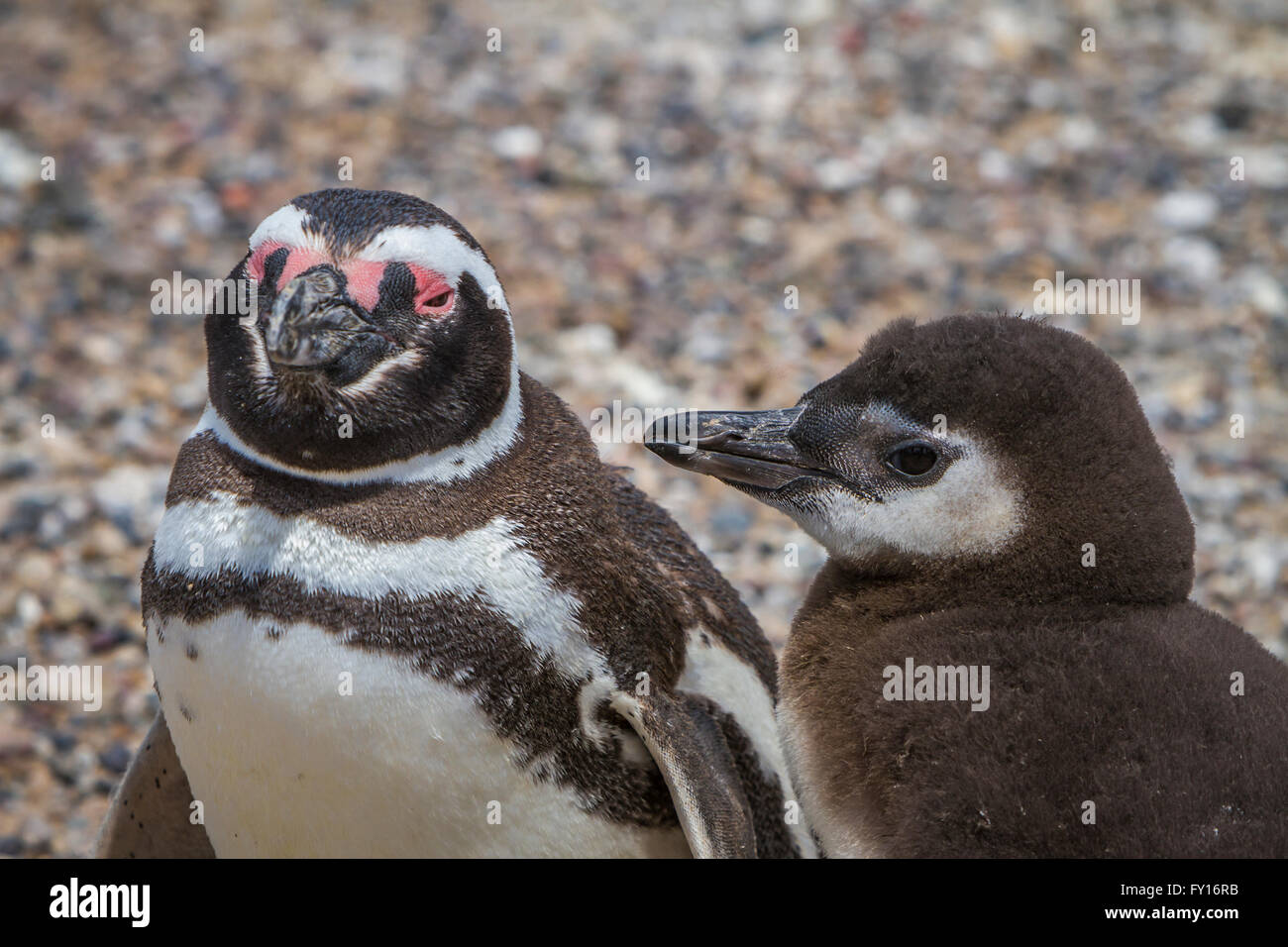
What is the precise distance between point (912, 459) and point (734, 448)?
0.31 meters

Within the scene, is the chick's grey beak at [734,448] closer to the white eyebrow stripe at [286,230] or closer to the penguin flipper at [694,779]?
the penguin flipper at [694,779]

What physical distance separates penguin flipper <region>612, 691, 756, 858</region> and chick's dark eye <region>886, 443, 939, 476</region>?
58 centimetres

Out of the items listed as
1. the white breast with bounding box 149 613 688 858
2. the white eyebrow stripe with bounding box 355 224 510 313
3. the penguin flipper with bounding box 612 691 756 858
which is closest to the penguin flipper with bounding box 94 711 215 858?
the white breast with bounding box 149 613 688 858

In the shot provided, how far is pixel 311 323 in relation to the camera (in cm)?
252

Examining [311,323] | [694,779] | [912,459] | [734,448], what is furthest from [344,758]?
[912,459]

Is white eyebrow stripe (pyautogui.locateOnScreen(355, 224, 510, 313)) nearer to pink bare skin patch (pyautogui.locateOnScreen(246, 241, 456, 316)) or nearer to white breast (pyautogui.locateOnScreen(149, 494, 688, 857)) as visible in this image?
pink bare skin patch (pyautogui.locateOnScreen(246, 241, 456, 316))

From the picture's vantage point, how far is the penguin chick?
2.25 m

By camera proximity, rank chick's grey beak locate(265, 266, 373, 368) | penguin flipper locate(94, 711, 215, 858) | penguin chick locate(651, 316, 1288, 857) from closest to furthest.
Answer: penguin chick locate(651, 316, 1288, 857) → chick's grey beak locate(265, 266, 373, 368) → penguin flipper locate(94, 711, 215, 858)

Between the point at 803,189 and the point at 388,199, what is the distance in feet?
12.5

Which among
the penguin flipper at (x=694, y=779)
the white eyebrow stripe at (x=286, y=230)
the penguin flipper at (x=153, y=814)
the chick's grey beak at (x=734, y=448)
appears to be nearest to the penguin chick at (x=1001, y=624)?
the chick's grey beak at (x=734, y=448)

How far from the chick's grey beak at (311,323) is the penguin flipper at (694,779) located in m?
0.75

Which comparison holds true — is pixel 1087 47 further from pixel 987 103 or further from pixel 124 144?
pixel 124 144

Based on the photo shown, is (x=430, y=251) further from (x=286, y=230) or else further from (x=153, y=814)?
(x=153, y=814)

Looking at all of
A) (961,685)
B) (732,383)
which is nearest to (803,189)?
(732,383)
